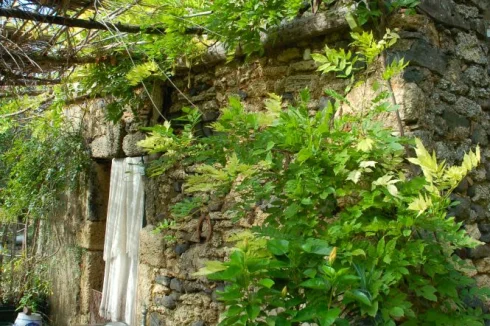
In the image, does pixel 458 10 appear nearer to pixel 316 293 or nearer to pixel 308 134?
pixel 308 134

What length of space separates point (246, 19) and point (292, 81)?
0.40 metres

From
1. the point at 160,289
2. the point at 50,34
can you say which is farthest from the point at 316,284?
the point at 50,34

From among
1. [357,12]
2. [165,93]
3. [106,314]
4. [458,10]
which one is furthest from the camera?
[106,314]

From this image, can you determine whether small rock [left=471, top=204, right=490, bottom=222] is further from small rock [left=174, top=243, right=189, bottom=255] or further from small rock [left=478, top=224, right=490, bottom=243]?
small rock [left=174, top=243, right=189, bottom=255]

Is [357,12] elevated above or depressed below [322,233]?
above

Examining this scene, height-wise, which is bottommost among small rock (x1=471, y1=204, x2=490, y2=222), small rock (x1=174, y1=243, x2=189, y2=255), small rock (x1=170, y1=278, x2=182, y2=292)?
small rock (x1=170, y1=278, x2=182, y2=292)

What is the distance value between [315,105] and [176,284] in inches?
60.6

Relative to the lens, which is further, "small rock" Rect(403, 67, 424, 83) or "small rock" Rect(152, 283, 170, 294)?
"small rock" Rect(152, 283, 170, 294)

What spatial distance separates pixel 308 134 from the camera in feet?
8.24

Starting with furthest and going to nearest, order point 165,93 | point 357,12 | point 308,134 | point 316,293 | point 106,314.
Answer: point 106,314 → point 165,93 → point 357,12 → point 308,134 → point 316,293

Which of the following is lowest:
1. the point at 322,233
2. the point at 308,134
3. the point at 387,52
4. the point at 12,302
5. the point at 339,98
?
the point at 12,302

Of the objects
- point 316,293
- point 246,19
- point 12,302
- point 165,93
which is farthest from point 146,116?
point 12,302

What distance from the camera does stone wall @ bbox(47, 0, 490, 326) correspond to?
110 inches

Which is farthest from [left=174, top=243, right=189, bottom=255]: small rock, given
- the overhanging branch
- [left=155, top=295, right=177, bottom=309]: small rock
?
the overhanging branch
